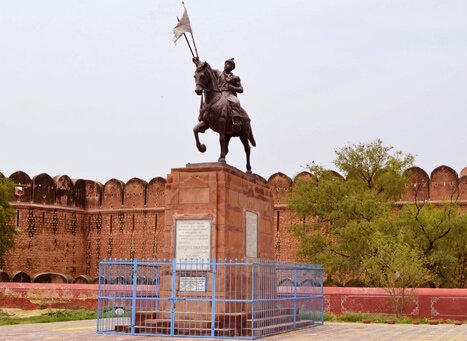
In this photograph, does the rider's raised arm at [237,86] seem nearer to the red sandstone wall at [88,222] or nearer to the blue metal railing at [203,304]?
the blue metal railing at [203,304]

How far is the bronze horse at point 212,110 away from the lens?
12383 mm

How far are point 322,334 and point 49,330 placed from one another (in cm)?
457

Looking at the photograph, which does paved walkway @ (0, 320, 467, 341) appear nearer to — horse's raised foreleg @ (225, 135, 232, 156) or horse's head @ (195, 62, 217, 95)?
horse's raised foreleg @ (225, 135, 232, 156)

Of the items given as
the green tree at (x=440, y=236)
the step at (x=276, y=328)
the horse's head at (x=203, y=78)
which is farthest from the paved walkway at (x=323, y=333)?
the green tree at (x=440, y=236)

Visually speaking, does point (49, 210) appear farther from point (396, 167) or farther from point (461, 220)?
point (461, 220)

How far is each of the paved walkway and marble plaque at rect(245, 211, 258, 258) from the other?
1.59m

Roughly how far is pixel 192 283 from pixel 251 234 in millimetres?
1700

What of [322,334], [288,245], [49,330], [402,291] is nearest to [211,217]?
[322,334]

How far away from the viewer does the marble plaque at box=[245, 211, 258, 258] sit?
12430mm

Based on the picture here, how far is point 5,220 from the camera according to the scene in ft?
92.9

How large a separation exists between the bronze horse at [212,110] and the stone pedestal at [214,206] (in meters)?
0.57

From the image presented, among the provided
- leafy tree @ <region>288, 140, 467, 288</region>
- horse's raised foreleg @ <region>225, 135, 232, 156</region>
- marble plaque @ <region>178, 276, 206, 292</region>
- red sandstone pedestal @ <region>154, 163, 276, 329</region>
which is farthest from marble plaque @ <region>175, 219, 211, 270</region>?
leafy tree @ <region>288, 140, 467, 288</region>

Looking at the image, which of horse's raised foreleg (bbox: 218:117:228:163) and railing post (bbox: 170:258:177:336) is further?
horse's raised foreleg (bbox: 218:117:228:163)

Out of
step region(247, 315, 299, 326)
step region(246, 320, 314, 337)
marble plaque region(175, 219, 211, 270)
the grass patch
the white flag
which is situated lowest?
the grass patch
